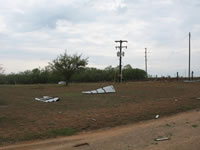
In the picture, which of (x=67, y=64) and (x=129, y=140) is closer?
(x=129, y=140)

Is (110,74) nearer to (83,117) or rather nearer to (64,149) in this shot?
(83,117)

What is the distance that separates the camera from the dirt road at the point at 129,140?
5.67 metres

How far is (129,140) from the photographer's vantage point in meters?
6.40

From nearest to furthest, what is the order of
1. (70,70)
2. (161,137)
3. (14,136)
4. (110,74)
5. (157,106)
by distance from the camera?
(161,137), (14,136), (157,106), (70,70), (110,74)

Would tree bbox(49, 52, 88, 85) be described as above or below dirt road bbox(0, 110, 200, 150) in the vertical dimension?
above

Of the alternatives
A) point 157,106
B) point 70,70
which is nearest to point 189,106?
point 157,106

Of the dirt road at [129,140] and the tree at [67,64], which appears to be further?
the tree at [67,64]

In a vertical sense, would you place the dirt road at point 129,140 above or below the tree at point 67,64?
below

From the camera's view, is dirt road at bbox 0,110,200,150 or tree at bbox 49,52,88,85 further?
tree at bbox 49,52,88,85

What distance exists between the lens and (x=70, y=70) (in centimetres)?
3372

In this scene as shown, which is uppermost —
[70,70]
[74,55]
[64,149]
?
[74,55]

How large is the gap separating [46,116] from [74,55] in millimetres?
24985

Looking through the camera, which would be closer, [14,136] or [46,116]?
[14,136]

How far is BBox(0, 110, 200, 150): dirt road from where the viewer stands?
18.6 ft
